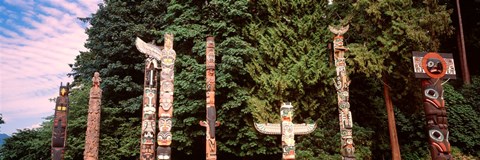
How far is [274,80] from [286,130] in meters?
3.36

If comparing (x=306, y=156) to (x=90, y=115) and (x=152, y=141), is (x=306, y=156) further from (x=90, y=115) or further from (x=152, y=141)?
(x=90, y=115)

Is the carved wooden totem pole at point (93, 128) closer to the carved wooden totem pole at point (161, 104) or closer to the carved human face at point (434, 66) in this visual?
the carved wooden totem pole at point (161, 104)

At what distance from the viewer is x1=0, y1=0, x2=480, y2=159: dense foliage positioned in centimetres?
1288

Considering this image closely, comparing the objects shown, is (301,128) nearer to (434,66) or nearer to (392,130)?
(434,66)

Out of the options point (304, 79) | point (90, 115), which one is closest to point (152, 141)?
point (90, 115)

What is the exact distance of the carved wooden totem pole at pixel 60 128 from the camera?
9250mm

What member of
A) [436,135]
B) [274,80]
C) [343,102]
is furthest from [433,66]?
[274,80]

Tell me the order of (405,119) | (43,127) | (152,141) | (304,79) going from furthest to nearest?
(43,127) < (405,119) < (304,79) < (152,141)

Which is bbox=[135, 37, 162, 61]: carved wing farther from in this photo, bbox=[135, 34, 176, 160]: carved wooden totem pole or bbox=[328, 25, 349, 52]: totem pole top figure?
bbox=[328, 25, 349, 52]: totem pole top figure

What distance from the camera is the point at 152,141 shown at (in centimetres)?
1010

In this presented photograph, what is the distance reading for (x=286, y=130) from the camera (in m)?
10.2

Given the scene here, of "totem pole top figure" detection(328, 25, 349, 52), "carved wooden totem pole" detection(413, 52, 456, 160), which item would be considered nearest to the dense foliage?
"totem pole top figure" detection(328, 25, 349, 52)

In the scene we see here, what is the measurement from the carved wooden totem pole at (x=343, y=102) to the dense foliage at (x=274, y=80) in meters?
0.89

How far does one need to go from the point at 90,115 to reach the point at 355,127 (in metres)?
9.65
